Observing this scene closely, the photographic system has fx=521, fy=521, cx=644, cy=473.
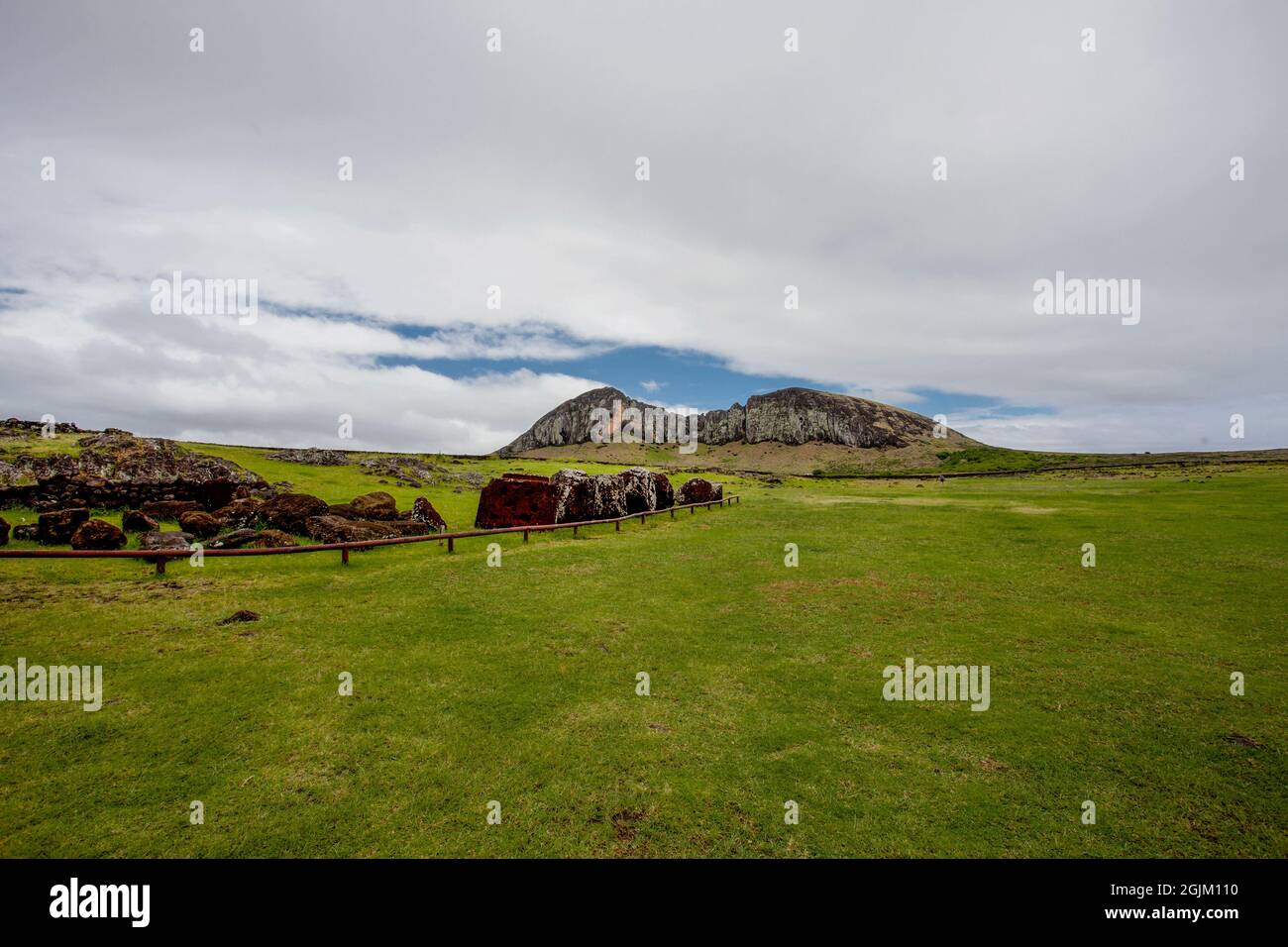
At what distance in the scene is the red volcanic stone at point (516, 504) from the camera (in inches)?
1085

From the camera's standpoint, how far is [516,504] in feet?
91.7

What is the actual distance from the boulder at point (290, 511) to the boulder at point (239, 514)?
407 mm

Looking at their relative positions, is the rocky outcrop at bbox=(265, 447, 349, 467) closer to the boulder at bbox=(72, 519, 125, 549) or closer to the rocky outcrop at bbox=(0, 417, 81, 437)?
the rocky outcrop at bbox=(0, 417, 81, 437)

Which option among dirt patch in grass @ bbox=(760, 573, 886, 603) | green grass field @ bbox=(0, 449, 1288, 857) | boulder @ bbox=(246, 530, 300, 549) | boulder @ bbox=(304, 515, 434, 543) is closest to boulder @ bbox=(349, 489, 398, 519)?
boulder @ bbox=(304, 515, 434, 543)

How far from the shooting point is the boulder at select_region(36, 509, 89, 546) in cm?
1816

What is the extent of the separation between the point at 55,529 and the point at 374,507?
1129 cm

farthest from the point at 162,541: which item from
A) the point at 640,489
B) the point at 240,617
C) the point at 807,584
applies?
the point at 640,489

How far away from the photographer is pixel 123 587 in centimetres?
1368

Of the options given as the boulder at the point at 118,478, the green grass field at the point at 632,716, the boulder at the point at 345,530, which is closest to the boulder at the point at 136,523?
the boulder at the point at 118,478

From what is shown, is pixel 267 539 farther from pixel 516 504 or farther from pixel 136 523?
pixel 516 504

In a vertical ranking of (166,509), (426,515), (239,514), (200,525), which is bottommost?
(426,515)

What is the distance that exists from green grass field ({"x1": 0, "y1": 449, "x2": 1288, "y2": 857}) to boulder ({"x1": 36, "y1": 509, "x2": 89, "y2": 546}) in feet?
14.0

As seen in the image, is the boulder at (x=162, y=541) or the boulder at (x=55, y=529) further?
the boulder at (x=55, y=529)
